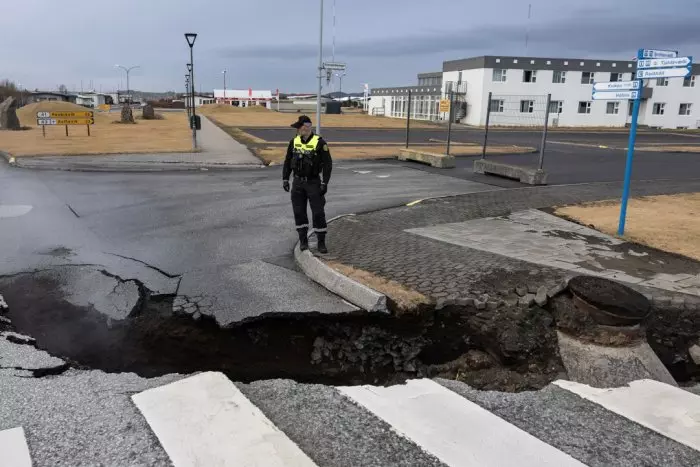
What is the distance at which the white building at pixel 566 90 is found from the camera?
189 ft

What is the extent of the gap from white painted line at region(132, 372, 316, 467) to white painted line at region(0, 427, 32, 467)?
0.67 meters

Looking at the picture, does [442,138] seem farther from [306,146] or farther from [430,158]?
[306,146]

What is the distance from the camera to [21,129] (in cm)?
3647

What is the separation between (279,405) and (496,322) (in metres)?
2.74

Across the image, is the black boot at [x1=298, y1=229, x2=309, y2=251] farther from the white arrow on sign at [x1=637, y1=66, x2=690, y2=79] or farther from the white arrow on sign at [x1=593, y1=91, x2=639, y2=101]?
the white arrow on sign at [x1=637, y1=66, x2=690, y2=79]

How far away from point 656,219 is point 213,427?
9.42 metres

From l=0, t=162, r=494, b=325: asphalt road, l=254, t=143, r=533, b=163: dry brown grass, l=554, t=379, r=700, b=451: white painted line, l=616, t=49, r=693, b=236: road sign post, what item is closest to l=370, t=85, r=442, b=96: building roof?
l=254, t=143, r=533, b=163: dry brown grass

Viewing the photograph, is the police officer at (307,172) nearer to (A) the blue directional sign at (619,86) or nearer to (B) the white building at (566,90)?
(A) the blue directional sign at (619,86)

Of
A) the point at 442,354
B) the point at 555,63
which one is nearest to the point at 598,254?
the point at 442,354

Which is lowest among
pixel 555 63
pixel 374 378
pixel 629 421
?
pixel 374 378

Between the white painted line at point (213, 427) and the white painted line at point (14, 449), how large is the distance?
67 cm

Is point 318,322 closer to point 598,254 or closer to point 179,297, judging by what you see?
point 179,297

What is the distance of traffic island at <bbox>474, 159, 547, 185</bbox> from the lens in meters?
14.2

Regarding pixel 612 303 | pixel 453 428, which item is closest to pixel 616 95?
pixel 612 303
